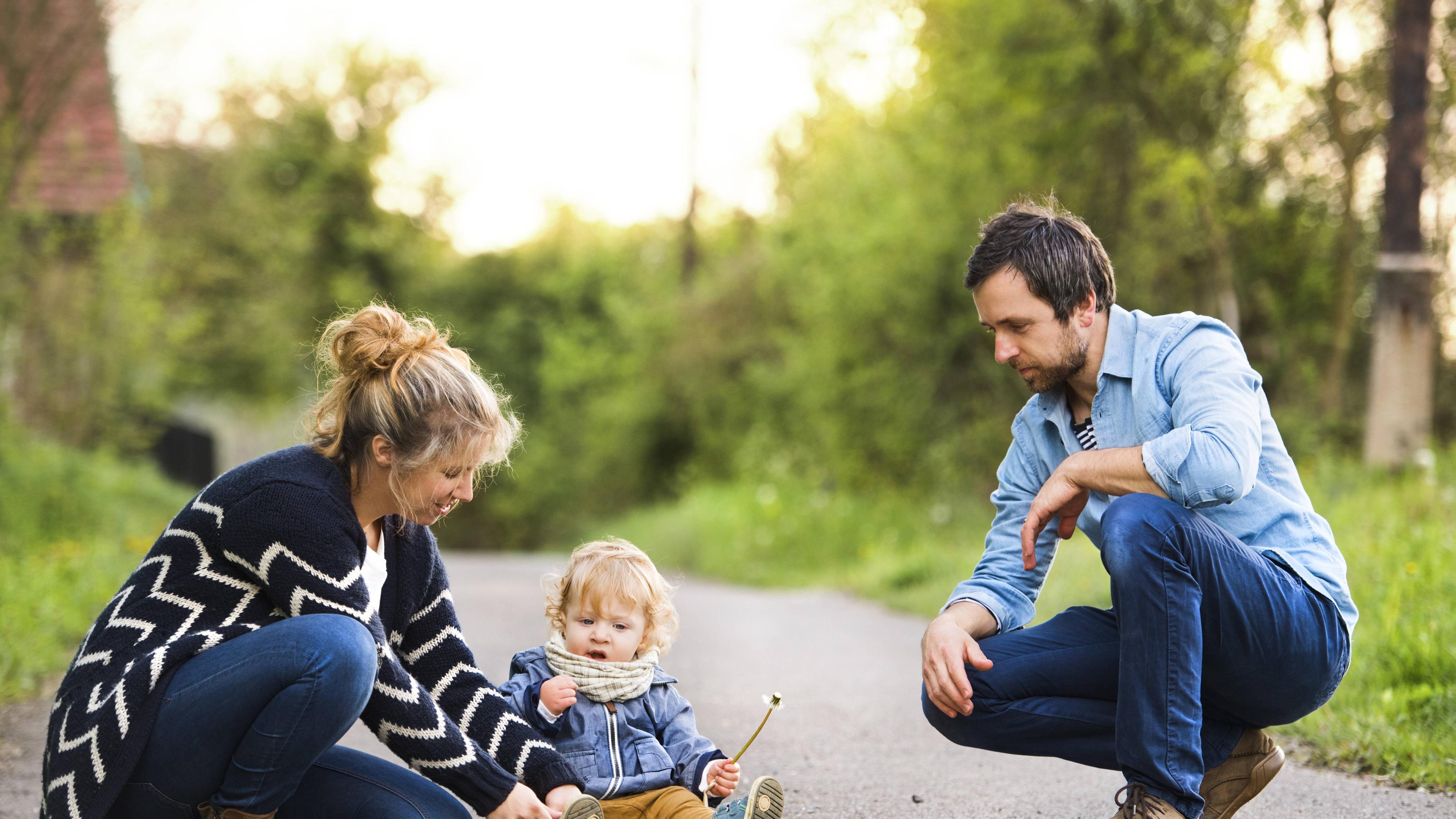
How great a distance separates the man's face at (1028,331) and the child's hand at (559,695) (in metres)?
1.26

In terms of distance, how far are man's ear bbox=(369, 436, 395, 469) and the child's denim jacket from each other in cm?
68

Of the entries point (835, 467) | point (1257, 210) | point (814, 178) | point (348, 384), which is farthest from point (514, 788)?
point (814, 178)

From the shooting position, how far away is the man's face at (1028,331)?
2.93 m

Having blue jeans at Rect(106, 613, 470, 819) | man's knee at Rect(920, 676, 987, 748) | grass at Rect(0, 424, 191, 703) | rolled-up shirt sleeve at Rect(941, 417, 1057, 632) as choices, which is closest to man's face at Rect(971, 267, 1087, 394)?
rolled-up shirt sleeve at Rect(941, 417, 1057, 632)

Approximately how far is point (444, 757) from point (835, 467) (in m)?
13.2

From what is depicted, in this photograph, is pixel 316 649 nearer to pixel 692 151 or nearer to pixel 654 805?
pixel 654 805

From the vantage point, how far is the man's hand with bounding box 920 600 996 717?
9.32 ft

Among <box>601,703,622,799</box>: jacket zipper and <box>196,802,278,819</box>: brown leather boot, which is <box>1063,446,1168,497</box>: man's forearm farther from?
<box>196,802,278,819</box>: brown leather boot

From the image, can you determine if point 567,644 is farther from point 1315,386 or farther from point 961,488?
point 1315,386

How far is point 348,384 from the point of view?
2549 mm

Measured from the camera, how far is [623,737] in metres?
2.93

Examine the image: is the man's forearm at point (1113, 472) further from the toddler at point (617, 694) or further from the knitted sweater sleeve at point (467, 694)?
the knitted sweater sleeve at point (467, 694)

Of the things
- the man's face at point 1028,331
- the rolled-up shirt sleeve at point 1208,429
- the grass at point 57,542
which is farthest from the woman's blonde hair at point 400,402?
the grass at point 57,542

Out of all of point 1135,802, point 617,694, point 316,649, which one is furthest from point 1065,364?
point 316,649
